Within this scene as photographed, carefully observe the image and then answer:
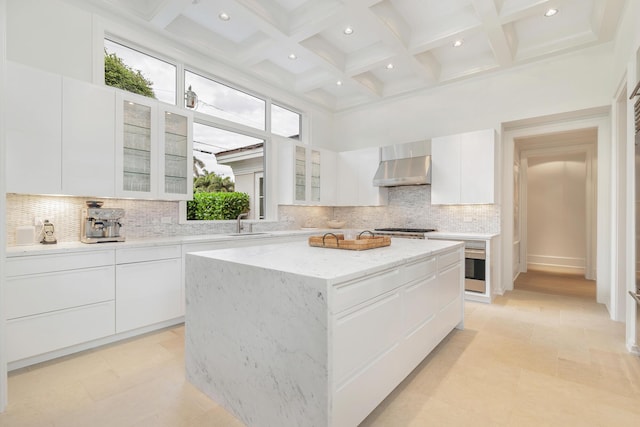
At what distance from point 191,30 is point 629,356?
17.8 feet

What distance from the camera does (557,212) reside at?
264 inches

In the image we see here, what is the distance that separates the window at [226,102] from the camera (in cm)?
418

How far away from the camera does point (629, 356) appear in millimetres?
2537

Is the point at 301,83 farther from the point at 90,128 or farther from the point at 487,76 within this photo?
the point at 90,128

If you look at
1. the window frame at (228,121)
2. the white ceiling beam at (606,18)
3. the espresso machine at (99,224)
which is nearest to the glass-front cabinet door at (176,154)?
the window frame at (228,121)

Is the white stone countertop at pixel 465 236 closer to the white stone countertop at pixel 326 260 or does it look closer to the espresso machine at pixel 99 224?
the white stone countertop at pixel 326 260

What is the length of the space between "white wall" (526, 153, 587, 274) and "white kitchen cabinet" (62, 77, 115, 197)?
752 centimetres

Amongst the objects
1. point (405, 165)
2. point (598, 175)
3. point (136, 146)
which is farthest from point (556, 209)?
point (136, 146)

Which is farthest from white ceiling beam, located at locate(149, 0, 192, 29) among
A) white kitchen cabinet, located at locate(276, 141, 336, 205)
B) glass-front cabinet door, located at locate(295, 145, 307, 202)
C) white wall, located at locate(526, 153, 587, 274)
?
white wall, located at locate(526, 153, 587, 274)

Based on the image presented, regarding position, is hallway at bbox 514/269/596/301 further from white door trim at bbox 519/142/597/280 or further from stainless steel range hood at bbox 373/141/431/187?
stainless steel range hood at bbox 373/141/431/187

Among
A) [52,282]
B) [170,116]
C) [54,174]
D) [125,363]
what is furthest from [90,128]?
[125,363]

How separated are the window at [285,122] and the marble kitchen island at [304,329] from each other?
349 cm

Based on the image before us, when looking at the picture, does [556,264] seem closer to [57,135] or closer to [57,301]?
[57,301]

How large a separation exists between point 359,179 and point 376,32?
2511mm
